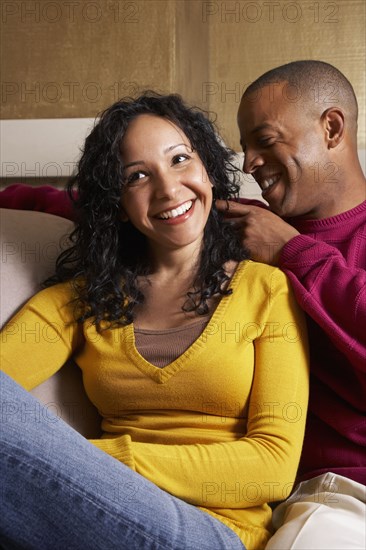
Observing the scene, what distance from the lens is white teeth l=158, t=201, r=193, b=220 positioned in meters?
1.31

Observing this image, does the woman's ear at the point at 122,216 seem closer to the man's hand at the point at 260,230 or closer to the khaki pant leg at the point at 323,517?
the man's hand at the point at 260,230

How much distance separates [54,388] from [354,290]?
22.2 inches

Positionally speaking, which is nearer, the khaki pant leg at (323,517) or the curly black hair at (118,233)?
the khaki pant leg at (323,517)

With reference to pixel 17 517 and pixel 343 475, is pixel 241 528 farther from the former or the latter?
pixel 17 517

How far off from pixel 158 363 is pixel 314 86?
2.42 feet

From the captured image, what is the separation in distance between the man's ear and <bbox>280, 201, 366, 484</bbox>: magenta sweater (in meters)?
0.32

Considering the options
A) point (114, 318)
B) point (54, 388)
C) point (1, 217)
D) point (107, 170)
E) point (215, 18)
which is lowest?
point (54, 388)

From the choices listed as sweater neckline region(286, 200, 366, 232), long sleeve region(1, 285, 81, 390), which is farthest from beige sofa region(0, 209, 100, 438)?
sweater neckline region(286, 200, 366, 232)

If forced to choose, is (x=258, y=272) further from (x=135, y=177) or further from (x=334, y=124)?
(x=334, y=124)

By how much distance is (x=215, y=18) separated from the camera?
103 inches

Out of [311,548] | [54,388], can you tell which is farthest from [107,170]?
[311,548]

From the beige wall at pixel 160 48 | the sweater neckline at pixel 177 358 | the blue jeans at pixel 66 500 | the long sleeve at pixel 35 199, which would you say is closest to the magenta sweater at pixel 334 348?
the sweater neckline at pixel 177 358

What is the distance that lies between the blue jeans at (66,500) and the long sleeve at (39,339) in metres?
0.28

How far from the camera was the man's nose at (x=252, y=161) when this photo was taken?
5.18ft
